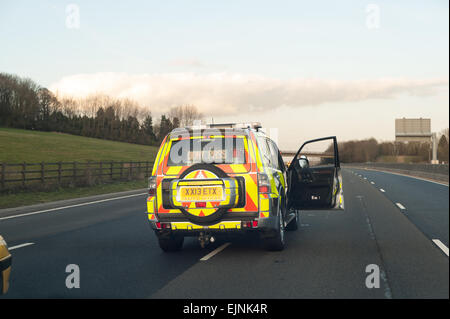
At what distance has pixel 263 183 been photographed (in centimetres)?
732

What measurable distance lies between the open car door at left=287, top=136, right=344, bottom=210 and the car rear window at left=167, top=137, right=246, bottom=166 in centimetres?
226

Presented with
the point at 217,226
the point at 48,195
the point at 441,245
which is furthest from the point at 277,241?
the point at 48,195

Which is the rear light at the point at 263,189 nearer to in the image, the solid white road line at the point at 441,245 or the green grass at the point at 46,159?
the solid white road line at the point at 441,245

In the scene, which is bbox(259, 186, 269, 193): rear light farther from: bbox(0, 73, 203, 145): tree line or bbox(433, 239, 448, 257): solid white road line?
bbox(0, 73, 203, 145): tree line

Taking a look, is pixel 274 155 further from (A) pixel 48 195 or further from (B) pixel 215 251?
(A) pixel 48 195

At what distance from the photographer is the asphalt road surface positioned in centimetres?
562

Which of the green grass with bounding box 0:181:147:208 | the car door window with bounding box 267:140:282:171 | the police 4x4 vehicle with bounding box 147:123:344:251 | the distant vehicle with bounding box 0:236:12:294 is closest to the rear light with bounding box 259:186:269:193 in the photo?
the police 4x4 vehicle with bounding box 147:123:344:251

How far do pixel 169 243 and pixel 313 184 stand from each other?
3329 millimetres

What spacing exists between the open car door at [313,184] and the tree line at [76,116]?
3489 inches

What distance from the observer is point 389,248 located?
838 centimetres
